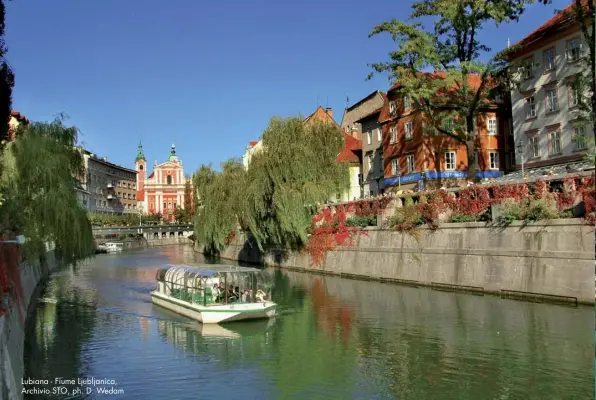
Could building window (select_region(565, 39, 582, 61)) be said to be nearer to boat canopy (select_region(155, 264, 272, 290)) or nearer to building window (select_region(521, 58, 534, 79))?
building window (select_region(521, 58, 534, 79))

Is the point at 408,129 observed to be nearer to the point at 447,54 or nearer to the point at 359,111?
the point at 447,54

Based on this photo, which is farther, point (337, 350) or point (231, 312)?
point (231, 312)

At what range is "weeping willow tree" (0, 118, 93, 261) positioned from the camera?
89.0 ft

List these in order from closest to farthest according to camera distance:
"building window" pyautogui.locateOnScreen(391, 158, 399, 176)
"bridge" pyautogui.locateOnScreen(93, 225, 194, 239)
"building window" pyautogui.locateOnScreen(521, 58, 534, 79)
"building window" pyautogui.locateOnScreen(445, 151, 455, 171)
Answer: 1. "building window" pyautogui.locateOnScreen(521, 58, 534, 79)
2. "building window" pyautogui.locateOnScreen(445, 151, 455, 171)
3. "building window" pyautogui.locateOnScreen(391, 158, 399, 176)
4. "bridge" pyautogui.locateOnScreen(93, 225, 194, 239)

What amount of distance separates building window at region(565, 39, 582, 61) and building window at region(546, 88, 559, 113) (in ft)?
9.12

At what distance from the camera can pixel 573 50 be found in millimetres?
41750

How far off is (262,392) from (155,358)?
18.7 ft

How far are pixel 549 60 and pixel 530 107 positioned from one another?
165 inches

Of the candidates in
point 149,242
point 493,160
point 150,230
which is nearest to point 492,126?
point 493,160

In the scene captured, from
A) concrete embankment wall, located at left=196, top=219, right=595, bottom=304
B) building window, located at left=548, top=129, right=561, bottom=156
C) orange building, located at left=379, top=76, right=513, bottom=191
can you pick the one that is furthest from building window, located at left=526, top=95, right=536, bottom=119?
concrete embankment wall, located at left=196, top=219, right=595, bottom=304

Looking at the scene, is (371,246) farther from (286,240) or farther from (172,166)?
(172,166)

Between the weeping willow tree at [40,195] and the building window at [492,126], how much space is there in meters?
40.0

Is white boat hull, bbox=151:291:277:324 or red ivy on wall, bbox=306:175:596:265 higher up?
red ivy on wall, bbox=306:175:596:265

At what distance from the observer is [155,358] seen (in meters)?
20.2
